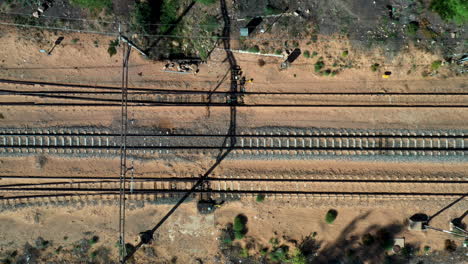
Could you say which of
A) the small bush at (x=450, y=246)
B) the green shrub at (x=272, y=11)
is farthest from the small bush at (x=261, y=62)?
the small bush at (x=450, y=246)

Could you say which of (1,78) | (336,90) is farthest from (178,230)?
(1,78)

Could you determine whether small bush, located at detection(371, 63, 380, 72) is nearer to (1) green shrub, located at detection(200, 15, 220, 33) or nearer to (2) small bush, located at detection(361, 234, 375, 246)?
(1) green shrub, located at detection(200, 15, 220, 33)

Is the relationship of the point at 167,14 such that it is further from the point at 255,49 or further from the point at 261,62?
the point at 261,62

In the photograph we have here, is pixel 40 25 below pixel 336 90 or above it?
above

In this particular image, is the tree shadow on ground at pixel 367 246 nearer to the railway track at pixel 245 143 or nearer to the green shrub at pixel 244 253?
the railway track at pixel 245 143

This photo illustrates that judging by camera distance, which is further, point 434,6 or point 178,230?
point 178,230

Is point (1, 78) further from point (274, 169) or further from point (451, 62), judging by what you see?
point (451, 62)

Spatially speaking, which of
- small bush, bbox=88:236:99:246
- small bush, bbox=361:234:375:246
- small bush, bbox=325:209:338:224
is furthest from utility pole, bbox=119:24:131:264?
small bush, bbox=361:234:375:246
